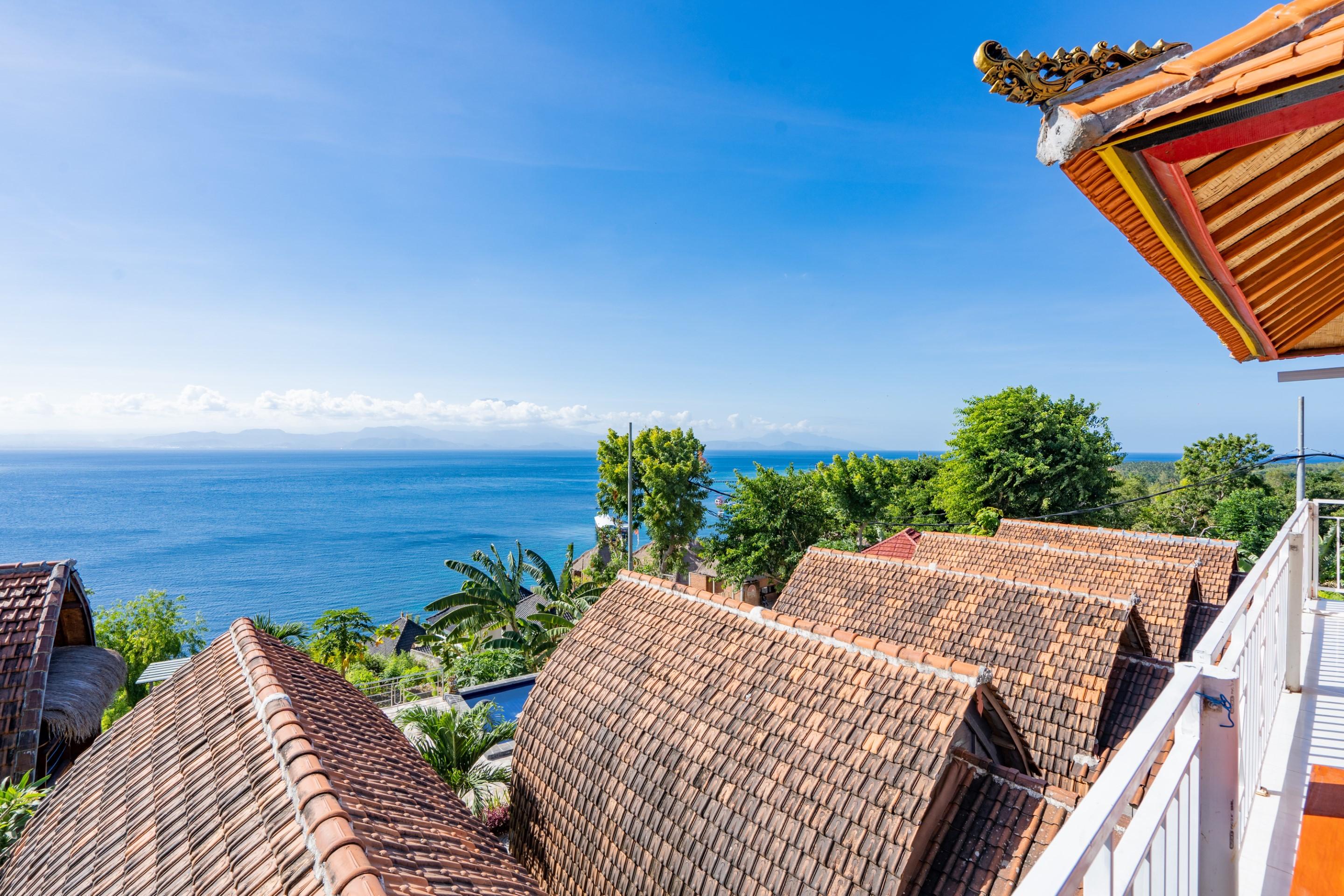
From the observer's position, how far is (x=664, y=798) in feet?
19.9

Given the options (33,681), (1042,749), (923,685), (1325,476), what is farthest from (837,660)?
(1325,476)

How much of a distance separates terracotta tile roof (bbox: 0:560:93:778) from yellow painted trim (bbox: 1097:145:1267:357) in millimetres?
11283

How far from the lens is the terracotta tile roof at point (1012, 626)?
7750mm

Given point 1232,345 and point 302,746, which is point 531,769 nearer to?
point 302,746

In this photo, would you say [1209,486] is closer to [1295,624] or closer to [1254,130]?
[1295,624]

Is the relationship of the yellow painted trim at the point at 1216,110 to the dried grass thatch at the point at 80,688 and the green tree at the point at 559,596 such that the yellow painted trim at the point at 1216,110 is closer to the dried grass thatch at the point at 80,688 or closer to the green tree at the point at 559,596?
the dried grass thatch at the point at 80,688

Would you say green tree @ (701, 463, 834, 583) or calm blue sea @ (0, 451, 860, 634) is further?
calm blue sea @ (0, 451, 860, 634)

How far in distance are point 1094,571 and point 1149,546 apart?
477cm

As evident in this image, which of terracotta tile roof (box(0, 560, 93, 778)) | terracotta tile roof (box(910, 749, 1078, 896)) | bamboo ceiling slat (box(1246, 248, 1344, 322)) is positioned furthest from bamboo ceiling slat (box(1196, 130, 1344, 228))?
terracotta tile roof (box(0, 560, 93, 778))

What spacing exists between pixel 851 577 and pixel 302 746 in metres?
9.47

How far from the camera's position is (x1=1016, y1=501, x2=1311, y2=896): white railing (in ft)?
3.43

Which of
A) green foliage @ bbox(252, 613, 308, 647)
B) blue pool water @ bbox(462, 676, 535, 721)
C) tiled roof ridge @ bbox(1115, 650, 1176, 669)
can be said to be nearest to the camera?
tiled roof ridge @ bbox(1115, 650, 1176, 669)

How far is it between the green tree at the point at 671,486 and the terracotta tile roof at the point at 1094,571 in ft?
44.9

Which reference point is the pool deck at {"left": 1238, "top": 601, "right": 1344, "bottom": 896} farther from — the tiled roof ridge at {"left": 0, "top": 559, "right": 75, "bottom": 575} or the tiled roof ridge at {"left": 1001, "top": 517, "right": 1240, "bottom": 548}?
the tiled roof ridge at {"left": 0, "top": 559, "right": 75, "bottom": 575}
